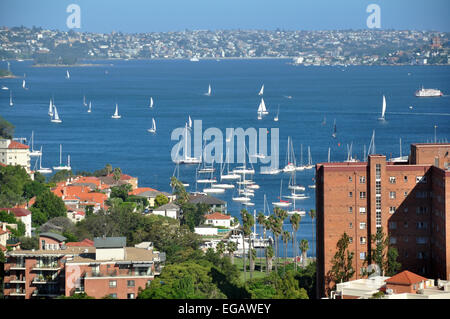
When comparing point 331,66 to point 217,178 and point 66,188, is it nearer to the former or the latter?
point 217,178

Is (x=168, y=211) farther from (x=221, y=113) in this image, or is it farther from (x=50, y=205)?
(x=221, y=113)

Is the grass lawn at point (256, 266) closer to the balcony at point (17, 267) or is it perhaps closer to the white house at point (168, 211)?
the white house at point (168, 211)

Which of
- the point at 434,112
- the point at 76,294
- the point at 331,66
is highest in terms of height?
the point at 331,66

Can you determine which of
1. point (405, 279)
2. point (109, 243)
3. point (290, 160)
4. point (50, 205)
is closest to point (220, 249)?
point (50, 205)

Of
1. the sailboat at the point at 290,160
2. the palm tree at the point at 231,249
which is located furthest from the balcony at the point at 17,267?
the sailboat at the point at 290,160
